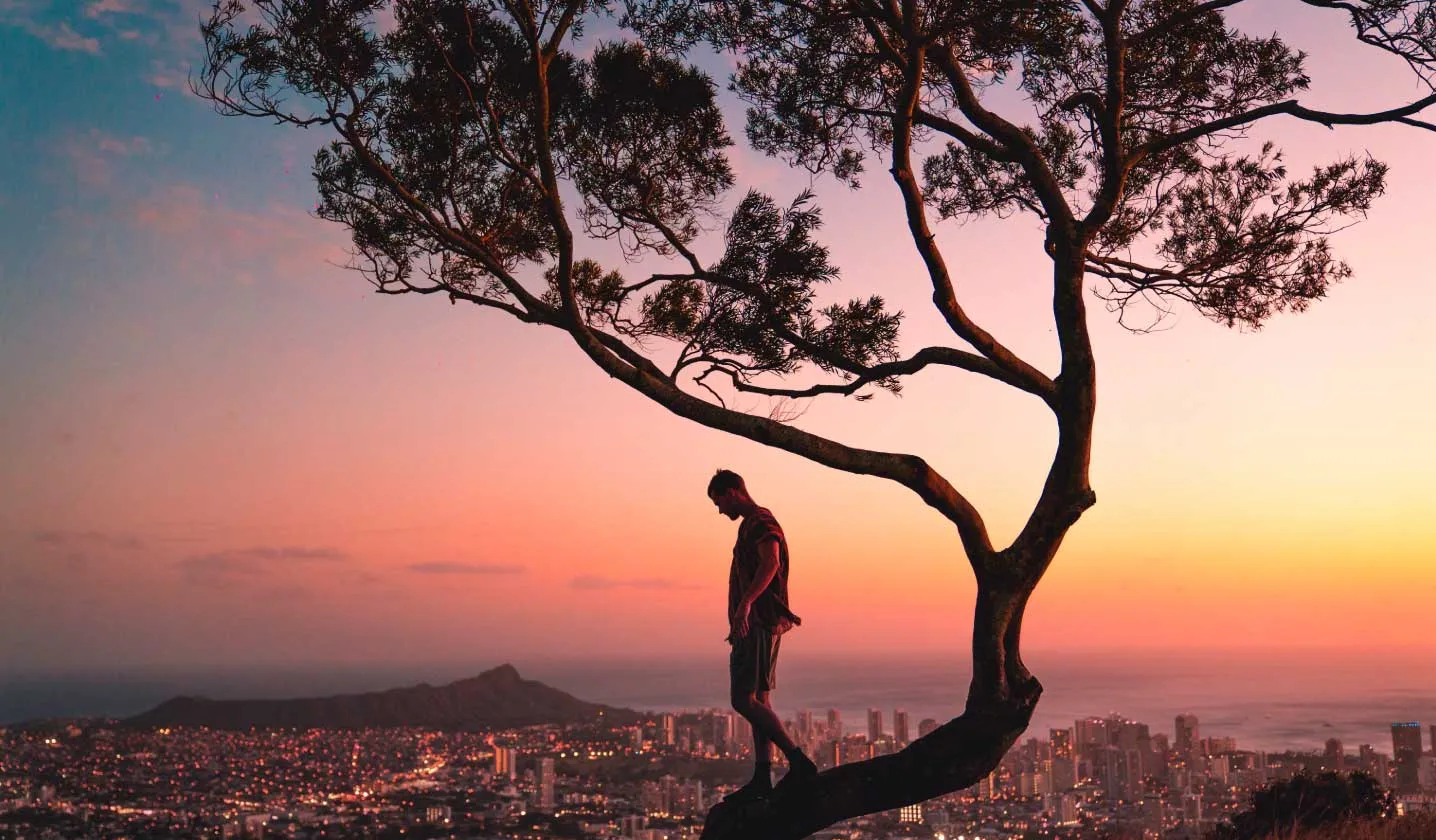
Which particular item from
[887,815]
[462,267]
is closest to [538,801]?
[887,815]

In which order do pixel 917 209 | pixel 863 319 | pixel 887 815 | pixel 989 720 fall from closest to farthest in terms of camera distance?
pixel 989 720, pixel 917 209, pixel 863 319, pixel 887 815

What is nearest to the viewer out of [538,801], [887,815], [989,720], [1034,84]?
[989,720]

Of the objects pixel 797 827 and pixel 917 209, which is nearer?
pixel 797 827

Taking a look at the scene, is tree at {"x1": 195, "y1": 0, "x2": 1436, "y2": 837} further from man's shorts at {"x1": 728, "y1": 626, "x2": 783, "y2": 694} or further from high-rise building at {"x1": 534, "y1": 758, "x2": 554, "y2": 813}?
high-rise building at {"x1": 534, "y1": 758, "x2": 554, "y2": 813}

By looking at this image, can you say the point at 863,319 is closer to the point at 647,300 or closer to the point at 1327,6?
the point at 647,300

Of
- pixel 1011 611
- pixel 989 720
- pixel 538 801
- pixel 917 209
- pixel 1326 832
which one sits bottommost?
pixel 538 801

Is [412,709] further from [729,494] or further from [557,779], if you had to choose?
[729,494]

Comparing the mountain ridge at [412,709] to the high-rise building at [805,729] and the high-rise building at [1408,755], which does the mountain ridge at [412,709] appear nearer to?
the high-rise building at [805,729]

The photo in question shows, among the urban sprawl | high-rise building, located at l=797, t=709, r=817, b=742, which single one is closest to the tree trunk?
the urban sprawl
